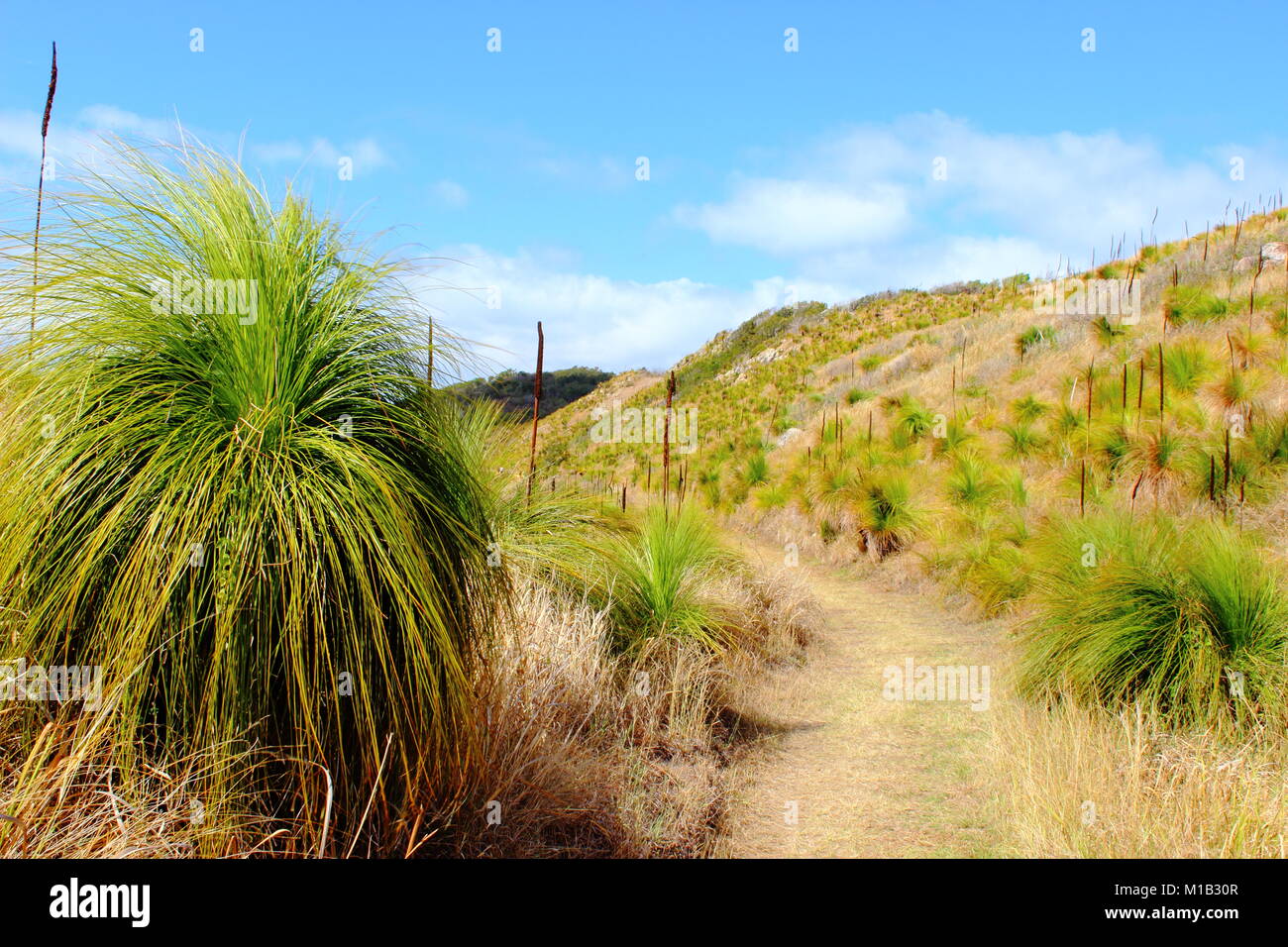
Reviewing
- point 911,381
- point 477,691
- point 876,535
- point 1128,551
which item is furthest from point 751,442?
point 477,691

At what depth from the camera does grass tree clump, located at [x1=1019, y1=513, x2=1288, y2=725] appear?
387 centimetres

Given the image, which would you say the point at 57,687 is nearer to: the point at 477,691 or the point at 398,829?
the point at 398,829

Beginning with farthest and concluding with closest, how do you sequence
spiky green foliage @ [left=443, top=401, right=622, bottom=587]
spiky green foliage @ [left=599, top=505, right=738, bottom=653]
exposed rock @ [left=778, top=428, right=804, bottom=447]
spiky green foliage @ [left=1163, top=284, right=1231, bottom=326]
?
exposed rock @ [left=778, top=428, right=804, bottom=447] < spiky green foliage @ [left=1163, top=284, right=1231, bottom=326] < spiky green foliage @ [left=599, top=505, right=738, bottom=653] < spiky green foliage @ [left=443, top=401, right=622, bottom=587]

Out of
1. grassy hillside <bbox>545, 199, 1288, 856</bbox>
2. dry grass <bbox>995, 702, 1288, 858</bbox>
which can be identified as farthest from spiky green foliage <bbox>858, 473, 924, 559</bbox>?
dry grass <bbox>995, 702, 1288, 858</bbox>

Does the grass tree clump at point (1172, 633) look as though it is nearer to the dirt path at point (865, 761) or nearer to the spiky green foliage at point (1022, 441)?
the dirt path at point (865, 761)

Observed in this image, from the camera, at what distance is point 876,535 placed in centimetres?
1039
